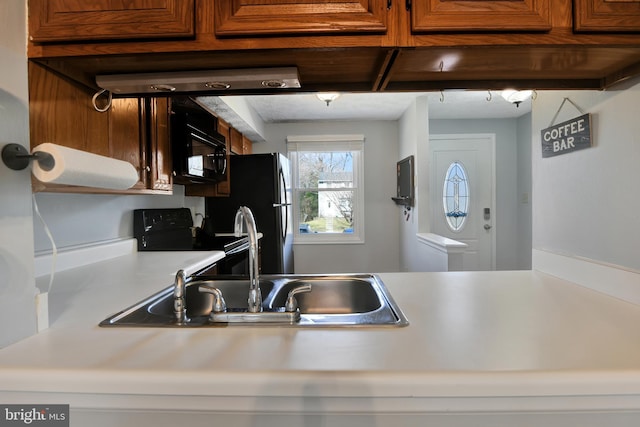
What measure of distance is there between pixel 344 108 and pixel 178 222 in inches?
89.7

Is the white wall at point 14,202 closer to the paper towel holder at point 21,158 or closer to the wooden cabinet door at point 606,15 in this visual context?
the paper towel holder at point 21,158

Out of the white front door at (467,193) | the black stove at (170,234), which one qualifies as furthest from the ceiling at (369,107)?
the black stove at (170,234)

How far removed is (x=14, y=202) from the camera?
0.71 m

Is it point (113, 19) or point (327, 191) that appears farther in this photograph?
point (327, 191)

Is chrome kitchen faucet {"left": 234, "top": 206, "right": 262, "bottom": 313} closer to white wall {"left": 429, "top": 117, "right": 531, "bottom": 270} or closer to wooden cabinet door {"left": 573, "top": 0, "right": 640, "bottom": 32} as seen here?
wooden cabinet door {"left": 573, "top": 0, "right": 640, "bottom": 32}

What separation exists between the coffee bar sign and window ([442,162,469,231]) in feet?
9.76

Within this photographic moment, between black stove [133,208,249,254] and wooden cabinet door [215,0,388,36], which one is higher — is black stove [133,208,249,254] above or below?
below

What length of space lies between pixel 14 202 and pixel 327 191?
3685 millimetres

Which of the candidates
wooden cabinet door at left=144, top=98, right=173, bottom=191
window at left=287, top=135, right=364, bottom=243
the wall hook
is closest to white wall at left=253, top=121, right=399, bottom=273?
window at left=287, top=135, right=364, bottom=243

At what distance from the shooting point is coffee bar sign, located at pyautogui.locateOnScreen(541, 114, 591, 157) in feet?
3.66

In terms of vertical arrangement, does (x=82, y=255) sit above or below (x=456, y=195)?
below

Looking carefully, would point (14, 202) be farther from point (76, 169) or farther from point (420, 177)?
point (420, 177)

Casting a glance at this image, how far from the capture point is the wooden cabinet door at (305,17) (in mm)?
819

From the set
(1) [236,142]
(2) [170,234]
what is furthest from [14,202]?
(1) [236,142]
